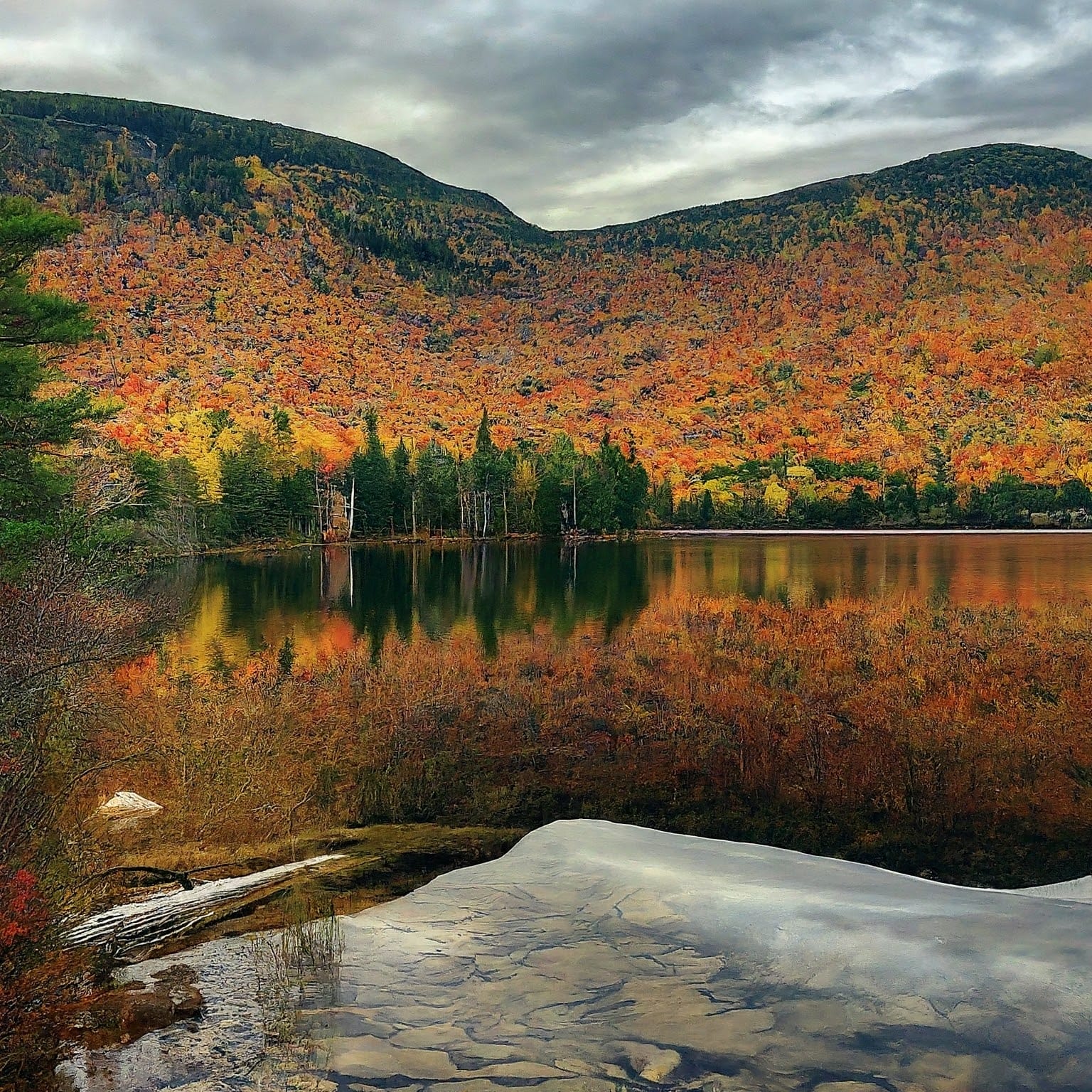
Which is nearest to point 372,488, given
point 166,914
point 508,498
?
point 508,498

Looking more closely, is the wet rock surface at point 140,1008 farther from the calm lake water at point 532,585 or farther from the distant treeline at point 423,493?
the distant treeline at point 423,493

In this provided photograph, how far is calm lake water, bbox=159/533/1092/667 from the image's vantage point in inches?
1196

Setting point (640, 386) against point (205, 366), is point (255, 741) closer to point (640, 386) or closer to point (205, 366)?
point (205, 366)

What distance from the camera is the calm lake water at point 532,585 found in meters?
30.4

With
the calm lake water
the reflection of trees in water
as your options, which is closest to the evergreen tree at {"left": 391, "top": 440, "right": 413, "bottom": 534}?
the calm lake water

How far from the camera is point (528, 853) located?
10008 millimetres

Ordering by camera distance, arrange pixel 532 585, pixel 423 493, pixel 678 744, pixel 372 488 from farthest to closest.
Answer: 1. pixel 423 493
2. pixel 372 488
3. pixel 532 585
4. pixel 678 744

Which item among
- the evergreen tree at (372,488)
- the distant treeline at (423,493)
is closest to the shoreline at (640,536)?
the distant treeline at (423,493)

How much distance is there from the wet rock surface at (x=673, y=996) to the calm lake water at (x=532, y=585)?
18213 millimetres

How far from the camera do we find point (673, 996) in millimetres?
6707

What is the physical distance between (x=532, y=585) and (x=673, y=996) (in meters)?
38.7

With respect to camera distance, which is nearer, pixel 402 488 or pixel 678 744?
pixel 678 744

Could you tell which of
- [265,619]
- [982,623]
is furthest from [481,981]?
[265,619]

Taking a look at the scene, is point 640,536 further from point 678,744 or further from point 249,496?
point 678,744
